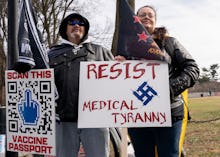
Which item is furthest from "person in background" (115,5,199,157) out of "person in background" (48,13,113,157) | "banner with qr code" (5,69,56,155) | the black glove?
"banner with qr code" (5,69,56,155)

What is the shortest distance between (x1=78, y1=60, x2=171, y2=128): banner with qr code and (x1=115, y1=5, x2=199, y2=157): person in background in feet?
0.30

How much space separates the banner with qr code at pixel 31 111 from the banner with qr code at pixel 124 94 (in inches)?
10.5

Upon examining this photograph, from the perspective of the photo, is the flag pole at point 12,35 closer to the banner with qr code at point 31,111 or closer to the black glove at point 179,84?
the banner with qr code at point 31,111

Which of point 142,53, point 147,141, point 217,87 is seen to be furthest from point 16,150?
point 217,87

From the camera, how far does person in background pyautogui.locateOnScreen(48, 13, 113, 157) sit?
319 centimetres

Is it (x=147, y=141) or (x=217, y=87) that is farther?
(x=217, y=87)

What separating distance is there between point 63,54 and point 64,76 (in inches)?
8.1

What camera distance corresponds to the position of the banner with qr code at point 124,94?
9.90 feet

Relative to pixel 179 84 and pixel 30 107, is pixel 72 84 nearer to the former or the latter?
pixel 30 107

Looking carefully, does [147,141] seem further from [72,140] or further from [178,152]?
[72,140]

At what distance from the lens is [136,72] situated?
308 cm

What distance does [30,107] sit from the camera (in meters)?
3.20

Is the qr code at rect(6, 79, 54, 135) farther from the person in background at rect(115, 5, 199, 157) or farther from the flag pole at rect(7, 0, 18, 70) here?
the person in background at rect(115, 5, 199, 157)

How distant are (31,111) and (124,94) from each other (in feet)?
2.67
